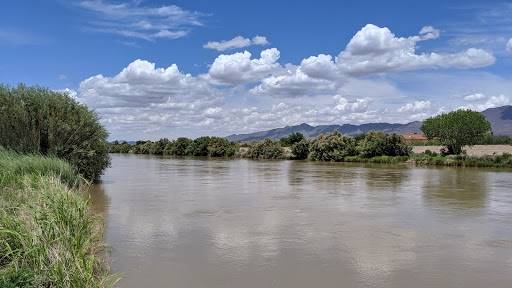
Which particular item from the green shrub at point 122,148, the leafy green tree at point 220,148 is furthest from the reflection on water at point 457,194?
the green shrub at point 122,148

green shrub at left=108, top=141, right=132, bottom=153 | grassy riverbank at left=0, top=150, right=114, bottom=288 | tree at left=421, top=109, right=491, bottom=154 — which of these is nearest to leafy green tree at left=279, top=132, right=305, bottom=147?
tree at left=421, top=109, right=491, bottom=154

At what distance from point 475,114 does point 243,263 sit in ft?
205

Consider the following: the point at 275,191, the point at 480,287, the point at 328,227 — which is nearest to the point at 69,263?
the point at 480,287

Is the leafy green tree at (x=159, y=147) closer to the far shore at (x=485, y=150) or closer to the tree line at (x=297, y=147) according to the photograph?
the tree line at (x=297, y=147)

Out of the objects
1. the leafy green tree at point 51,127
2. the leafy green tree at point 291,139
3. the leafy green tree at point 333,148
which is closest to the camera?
the leafy green tree at point 51,127

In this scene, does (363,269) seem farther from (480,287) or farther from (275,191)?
(275,191)

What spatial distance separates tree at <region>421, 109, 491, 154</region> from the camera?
63.9 meters

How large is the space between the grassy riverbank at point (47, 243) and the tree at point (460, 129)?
195 feet

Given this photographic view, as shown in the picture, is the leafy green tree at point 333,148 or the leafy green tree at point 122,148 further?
the leafy green tree at point 122,148

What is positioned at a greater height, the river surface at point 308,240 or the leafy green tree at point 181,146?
the leafy green tree at point 181,146

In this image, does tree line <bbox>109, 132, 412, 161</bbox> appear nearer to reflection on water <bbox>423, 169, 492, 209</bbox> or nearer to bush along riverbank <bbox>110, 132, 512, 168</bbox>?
bush along riverbank <bbox>110, 132, 512, 168</bbox>

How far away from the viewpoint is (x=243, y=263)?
10883 mm

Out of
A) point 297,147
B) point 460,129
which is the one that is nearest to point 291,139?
point 297,147

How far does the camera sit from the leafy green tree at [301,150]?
7809cm
